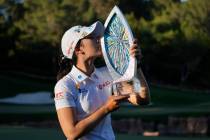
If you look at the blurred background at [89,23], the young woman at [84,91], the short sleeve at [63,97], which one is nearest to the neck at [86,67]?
the young woman at [84,91]

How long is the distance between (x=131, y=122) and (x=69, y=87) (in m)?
12.1

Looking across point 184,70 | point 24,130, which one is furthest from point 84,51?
point 184,70

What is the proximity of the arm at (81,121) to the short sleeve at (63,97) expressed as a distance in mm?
24

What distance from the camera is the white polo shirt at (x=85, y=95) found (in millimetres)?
3377

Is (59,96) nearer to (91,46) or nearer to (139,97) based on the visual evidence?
(91,46)

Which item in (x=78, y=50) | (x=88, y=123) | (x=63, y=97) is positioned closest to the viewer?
(x=88, y=123)

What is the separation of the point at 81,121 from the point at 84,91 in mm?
212

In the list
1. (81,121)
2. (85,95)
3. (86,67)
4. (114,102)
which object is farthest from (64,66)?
(114,102)

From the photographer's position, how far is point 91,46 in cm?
340

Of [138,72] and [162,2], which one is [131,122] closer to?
[138,72]

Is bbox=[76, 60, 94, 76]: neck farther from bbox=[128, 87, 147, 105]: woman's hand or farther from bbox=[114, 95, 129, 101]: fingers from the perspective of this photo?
bbox=[114, 95, 129, 101]: fingers

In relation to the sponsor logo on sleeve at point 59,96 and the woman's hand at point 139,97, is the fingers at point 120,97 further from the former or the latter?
the sponsor logo on sleeve at point 59,96

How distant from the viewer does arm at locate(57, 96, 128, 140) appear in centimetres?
319

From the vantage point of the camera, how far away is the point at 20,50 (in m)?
30.5
